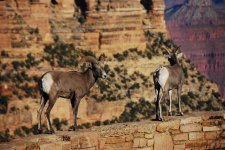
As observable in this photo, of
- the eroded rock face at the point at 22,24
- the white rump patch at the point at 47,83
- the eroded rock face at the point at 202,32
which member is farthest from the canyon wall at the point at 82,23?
the eroded rock face at the point at 202,32

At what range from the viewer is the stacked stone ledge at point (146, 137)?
2169cm

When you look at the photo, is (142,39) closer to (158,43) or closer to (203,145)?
(158,43)

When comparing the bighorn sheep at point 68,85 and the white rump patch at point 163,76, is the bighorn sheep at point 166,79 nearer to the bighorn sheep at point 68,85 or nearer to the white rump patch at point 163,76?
the white rump patch at point 163,76

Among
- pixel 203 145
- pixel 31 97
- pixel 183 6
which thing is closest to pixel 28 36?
pixel 31 97

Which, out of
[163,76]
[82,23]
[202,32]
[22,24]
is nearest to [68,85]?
[163,76]

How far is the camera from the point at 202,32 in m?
162

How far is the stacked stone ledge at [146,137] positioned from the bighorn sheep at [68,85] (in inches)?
27.6

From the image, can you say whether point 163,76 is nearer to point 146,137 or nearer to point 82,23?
point 146,137

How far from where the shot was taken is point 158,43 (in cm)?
7200

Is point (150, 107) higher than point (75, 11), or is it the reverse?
point (75, 11)

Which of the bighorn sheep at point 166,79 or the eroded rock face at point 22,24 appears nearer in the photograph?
the bighorn sheep at point 166,79

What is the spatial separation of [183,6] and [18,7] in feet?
351

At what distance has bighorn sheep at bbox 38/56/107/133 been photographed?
74.6 feet

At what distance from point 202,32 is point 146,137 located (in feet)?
460
